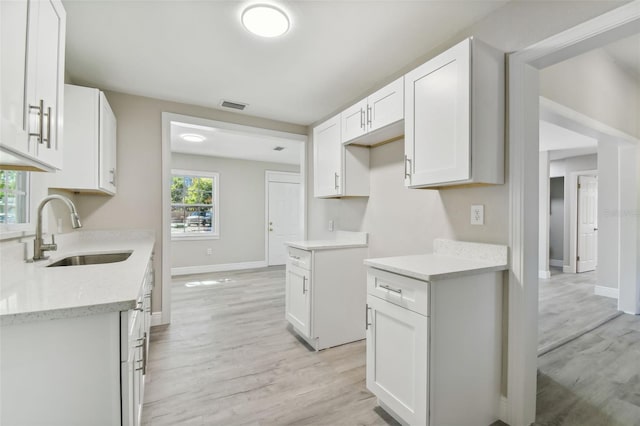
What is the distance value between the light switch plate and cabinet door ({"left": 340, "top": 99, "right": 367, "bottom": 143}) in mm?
1075

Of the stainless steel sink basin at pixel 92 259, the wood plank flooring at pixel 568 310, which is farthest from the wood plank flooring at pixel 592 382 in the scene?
the stainless steel sink basin at pixel 92 259

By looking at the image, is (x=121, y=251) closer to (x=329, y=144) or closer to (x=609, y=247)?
(x=329, y=144)

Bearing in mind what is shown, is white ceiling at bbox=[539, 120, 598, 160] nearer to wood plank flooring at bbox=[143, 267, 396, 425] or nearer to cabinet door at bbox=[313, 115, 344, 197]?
cabinet door at bbox=[313, 115, 344, 197]

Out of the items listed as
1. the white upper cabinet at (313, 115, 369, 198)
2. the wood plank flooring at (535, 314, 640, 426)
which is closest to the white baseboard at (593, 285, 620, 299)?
the wood plank flooring at (535, 314, 640, 426)

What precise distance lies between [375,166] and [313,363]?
6.11 feet

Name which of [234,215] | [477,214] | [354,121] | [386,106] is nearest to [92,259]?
[354,121]

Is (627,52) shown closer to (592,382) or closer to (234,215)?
(592,382)

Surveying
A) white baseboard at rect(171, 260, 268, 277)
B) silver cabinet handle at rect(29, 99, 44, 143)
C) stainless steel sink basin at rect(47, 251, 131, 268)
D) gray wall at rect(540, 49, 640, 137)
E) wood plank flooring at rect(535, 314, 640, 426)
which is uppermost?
gray wall at rect(540, 49, 640, 137)

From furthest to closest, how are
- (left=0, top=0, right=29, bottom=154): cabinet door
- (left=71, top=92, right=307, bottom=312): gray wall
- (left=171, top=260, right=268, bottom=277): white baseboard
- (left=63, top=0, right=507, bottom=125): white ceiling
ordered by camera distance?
(left=171, top=260, right=268, bottom=277): white baseboard < (left=71, top=92, right=307, bottom=312): gray wall < (left=63, top=0, right=507, bottom=125): white ceiling < (left=0, top=0, right=29, bottom=154): cabinet door

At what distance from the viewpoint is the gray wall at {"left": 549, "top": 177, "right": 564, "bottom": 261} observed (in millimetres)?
6734

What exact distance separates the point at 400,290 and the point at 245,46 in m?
2.03

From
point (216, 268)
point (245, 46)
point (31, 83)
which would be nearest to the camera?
point (31, 83)

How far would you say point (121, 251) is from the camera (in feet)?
7.25

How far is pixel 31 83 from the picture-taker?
3.62 ft
